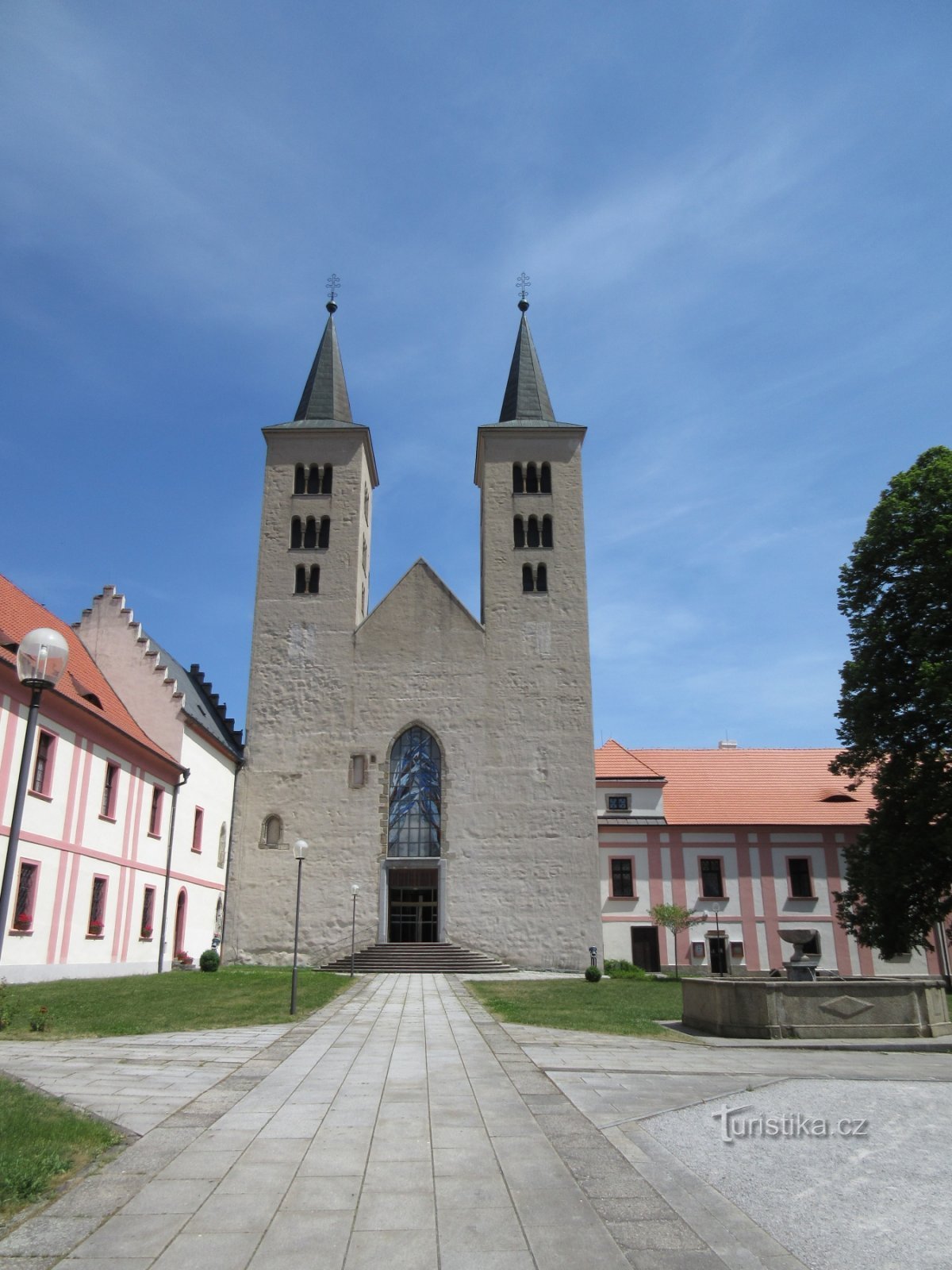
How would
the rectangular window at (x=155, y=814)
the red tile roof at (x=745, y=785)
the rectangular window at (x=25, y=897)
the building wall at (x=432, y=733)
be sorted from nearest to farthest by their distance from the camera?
1. the rectangular window at (x=25, y=897)
2. the rectangular window at (x=155, y=814)
3. the building wall at (x=432, y=733)
4. the red tile roof at (x=745, y=785)

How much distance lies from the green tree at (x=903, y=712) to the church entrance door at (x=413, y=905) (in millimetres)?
14751

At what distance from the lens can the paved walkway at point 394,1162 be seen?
4.80 metres

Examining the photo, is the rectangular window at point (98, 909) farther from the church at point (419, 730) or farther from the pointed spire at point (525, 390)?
the pointed spire at point (525, 390)

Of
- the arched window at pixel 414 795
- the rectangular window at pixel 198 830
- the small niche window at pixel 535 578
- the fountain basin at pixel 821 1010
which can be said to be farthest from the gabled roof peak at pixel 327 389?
the fountain basin at pixel 821 1010

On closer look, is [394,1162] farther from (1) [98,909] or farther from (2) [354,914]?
(2) [354,914]

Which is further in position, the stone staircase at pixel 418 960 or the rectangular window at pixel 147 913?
the stone staircase at pixel 418 960

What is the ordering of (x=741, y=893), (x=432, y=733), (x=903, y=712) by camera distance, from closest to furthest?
1. (x=903, y=712)
2. (x=432, y=733)
3. (x=741, y=893)

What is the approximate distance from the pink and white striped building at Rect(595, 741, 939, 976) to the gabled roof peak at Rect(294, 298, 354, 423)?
768 inches

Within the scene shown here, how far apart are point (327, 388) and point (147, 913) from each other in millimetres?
24210

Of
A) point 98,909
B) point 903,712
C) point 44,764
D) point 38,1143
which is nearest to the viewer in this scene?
point 38,1143

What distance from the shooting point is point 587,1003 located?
19859mm

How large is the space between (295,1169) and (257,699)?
30.2 meters

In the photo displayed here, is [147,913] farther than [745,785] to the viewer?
No

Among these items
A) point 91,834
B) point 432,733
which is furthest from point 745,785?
point 91,834
